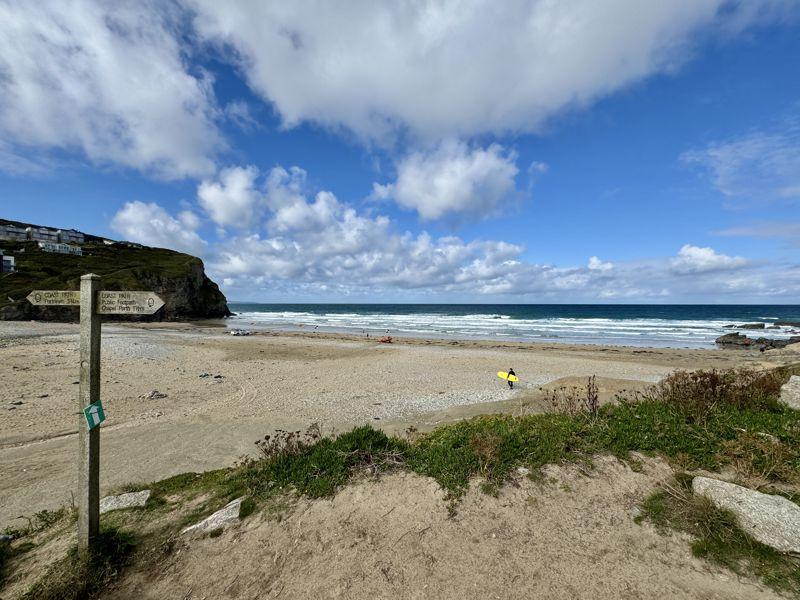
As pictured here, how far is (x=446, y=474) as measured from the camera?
4.98 meters

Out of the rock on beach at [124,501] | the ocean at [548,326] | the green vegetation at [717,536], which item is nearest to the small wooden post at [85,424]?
the rock on beach at [124,501]

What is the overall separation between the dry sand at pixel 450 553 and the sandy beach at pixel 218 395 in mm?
3527

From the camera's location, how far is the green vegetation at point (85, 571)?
3445 mm

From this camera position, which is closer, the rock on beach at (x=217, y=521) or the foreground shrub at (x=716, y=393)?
the rock on beach at (x=217, y=521)

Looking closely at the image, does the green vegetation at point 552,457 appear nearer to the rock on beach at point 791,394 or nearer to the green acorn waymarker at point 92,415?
the rock on beach at point 791,394

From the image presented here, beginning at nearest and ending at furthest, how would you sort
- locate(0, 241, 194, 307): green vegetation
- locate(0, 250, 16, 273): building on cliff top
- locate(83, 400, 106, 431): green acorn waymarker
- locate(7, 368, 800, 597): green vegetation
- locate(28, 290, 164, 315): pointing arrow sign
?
locate(83, 400, 106, 431): green acorn waymarker
locate(28, 290, 164, 315): pointing arrow sign
locate(7, 368, 800, 597): green vegetation
locate(0, 241, 194, 307): green vegetation
locate(0, 250, 16, 273): building on cliff top

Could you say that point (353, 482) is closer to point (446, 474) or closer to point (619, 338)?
point (446, 474)

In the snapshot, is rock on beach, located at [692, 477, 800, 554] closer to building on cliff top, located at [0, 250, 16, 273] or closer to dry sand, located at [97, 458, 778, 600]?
dry sand, located at [97, 458, 778, 600]

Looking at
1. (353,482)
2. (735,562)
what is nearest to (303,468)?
(353,482)

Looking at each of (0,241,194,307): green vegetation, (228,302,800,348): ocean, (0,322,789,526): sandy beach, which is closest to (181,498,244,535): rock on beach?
(0,322,789,526): sandy beach

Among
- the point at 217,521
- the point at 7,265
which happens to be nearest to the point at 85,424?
the point at 217,521

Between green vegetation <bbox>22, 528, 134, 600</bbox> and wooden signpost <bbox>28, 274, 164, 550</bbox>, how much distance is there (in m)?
0.15

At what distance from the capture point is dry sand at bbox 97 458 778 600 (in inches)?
138

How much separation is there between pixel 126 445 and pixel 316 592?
704 centimetres
